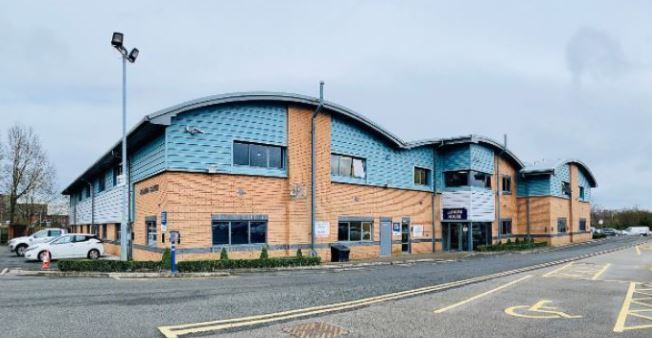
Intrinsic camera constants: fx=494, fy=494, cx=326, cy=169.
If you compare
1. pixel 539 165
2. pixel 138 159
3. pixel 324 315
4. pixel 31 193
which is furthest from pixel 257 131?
pixel 31 193

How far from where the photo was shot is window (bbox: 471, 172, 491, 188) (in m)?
34.6

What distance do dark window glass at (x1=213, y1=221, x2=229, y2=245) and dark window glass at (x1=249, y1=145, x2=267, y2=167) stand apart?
311cm

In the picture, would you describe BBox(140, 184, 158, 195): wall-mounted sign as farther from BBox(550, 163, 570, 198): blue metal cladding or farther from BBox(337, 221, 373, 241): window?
BBox(550, 163, 570, 198): blue metal cladding

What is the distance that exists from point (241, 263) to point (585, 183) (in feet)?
147

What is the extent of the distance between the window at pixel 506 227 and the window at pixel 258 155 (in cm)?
2212

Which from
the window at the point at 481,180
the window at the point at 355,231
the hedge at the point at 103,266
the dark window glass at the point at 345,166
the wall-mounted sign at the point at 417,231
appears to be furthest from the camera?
the window at the point at 481,180

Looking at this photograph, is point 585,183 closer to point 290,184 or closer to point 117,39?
point 290,184

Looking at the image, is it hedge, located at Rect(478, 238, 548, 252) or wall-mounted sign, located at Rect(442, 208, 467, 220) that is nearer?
hedge, located at Rect(478, 238, 548, 252)

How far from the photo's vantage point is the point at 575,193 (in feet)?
158

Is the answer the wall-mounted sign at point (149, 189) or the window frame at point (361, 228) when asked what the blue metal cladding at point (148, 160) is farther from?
the window frame at point (361, 228)

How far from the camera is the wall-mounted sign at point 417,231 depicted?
31992 mm

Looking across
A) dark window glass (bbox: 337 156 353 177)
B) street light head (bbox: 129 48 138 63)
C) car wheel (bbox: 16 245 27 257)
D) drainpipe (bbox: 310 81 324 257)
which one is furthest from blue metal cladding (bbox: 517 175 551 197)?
car wheel (bbox: 16 245 27 257)

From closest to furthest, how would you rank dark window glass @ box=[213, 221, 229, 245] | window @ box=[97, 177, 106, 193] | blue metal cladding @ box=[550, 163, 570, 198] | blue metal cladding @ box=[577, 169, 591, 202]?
dark window glass @ box=[213, 221, 229, 245] < window @ box=[97, 177, 106, 193] < blue metal cladding @ box=[550, 163, 570, 198] < blue metal cladding @ box=[577, 169, 591, 202]

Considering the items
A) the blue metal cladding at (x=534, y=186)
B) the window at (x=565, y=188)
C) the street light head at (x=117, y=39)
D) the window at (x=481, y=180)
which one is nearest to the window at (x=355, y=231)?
the window at (x=481, y=180)
